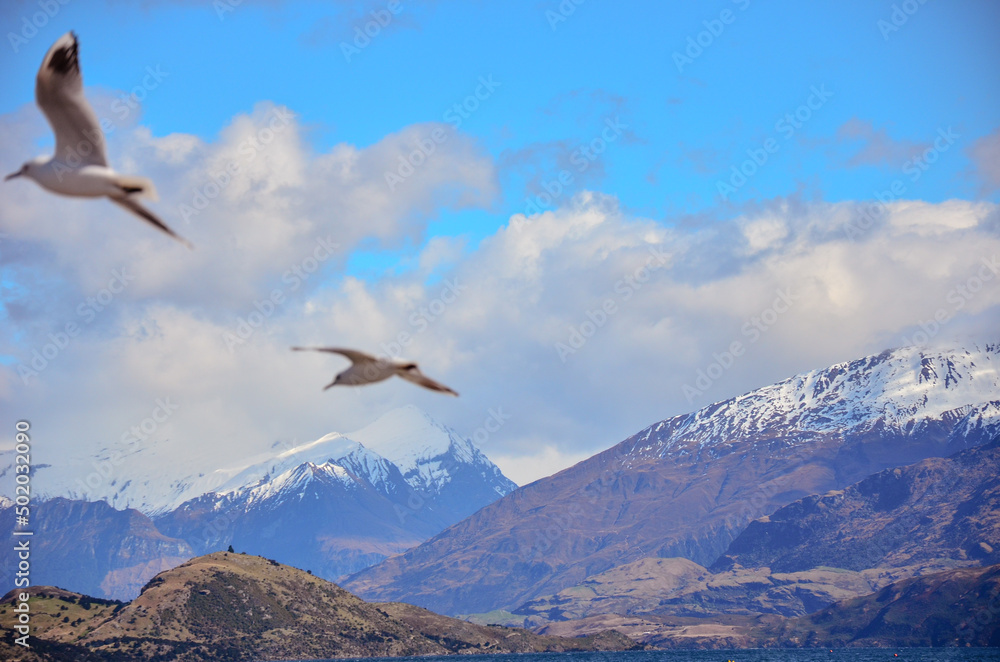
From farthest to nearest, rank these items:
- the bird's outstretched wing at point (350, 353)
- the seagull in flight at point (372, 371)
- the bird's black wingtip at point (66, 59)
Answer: the bird's outstretched wing at point (350, 353) → the seagull in flight at point (372, 371) → the bird's black wingtip at point (66, 59)

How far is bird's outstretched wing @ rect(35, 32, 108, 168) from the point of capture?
2425cm

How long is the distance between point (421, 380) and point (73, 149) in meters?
11.0

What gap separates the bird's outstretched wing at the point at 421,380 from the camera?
2530 cm

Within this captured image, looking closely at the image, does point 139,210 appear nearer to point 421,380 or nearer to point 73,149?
point 73,149

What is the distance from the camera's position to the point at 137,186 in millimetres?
22859

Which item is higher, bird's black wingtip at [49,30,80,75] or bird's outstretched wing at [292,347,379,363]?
bird's black wingtip at [49,30,80,75]

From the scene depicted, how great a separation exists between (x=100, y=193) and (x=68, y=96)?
3.12 metres

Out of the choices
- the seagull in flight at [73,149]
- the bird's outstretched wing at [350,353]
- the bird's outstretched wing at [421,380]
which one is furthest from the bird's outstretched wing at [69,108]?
the bird's outstretched wing at [421,380]

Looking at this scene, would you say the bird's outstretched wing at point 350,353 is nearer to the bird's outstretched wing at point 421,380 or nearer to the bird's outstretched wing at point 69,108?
the bird's outstretched wing at point 421,380

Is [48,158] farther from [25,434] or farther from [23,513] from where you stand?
[23,513]

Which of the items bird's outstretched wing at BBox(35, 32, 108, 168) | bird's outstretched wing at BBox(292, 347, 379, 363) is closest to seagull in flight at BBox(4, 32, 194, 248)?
bird's outstretched wing at BBox(35, 32, 108, 168)

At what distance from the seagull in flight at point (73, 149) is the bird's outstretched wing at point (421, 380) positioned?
288 inches

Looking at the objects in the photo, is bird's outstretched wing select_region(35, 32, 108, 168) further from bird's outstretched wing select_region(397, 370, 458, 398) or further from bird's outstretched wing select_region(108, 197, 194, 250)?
bird's outstretched wing select_region(397, 370, 458, 398)

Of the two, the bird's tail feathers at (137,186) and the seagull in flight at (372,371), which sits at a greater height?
the bird's tail feathers at (137,186)
